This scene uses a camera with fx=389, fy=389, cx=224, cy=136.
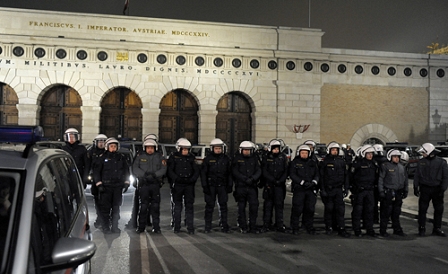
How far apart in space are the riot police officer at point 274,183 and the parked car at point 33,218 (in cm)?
590

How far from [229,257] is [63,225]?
4013 mm

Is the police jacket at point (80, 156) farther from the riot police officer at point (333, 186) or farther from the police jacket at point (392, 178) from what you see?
the police jacket at point (392, 178)

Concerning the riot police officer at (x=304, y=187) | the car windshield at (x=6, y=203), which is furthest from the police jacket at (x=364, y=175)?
the car windshield at (x=6, y=203)

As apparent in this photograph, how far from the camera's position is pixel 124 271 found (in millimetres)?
5676

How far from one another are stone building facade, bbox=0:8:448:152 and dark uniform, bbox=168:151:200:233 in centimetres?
1460

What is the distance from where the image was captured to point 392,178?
336 inches

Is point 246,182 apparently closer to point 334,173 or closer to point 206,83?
point 334,173

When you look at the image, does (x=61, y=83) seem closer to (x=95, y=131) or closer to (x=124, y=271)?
(x=95, y=131)

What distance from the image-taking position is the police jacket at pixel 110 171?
26.6ft

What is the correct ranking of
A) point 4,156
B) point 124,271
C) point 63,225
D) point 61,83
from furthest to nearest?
point 61,83 < point 124,271 < point 63,225 < point 4,156

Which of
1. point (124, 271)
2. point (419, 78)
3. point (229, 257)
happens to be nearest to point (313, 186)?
point (229, 257)

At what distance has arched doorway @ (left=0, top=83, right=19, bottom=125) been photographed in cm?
2153

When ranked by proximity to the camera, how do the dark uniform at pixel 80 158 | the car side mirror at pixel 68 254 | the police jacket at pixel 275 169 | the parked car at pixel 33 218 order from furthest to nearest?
the dark uniform at pixel 80 158, the police jacket at pixel 275 169, the car side mirror at pixel 68 254, the parked car at pixel 33 218

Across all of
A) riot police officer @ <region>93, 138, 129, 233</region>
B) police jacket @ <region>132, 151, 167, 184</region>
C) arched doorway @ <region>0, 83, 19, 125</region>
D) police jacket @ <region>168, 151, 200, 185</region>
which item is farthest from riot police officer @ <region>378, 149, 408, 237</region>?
arched doorway @ <region>0, 83, 19, 125</region>
